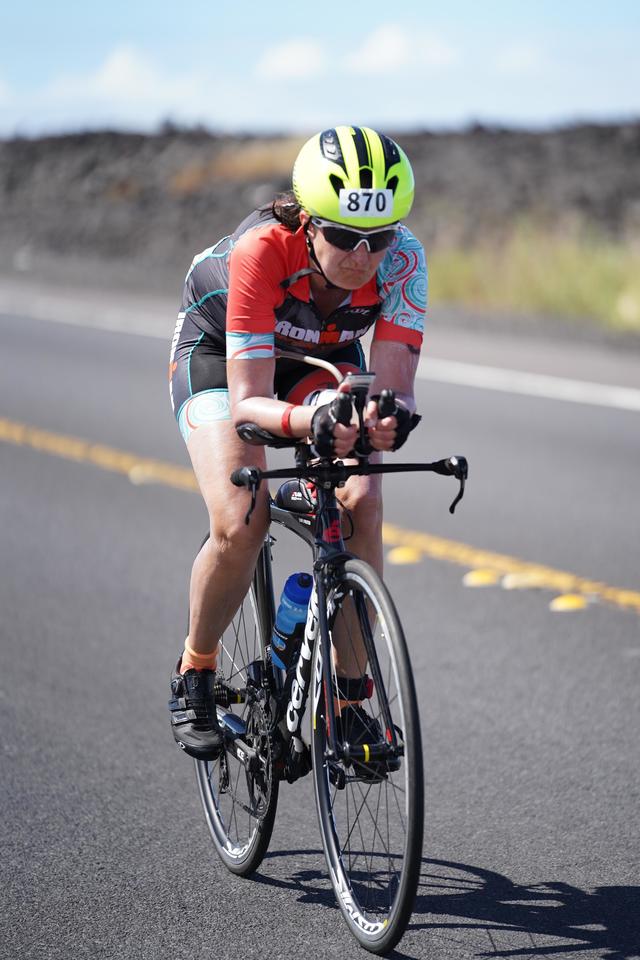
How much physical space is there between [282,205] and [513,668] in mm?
2665

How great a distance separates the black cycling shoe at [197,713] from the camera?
443 cm

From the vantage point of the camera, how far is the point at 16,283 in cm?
2059

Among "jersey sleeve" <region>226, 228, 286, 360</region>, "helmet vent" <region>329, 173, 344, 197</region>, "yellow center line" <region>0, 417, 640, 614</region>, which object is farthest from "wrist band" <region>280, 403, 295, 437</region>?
"yellow center line" <region>0, 417, 640, 614</region>

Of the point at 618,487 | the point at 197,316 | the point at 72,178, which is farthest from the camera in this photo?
the point at 72,178

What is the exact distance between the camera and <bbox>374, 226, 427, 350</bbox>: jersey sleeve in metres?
4.14

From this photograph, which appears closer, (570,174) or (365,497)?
(365,497)

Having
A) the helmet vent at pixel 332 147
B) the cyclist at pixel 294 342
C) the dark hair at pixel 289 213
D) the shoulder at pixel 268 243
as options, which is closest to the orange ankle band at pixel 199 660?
the cyclist at pixel 294 342

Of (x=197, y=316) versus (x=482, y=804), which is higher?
(x=197, y=316)

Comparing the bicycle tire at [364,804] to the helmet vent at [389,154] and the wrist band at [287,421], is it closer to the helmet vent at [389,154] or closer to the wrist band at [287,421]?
the wrist band at [287,421]

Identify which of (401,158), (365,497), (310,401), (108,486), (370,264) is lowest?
(108,486)

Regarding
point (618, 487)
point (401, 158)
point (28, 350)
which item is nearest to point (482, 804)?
point (401, 158)

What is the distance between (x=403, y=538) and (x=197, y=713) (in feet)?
12.5

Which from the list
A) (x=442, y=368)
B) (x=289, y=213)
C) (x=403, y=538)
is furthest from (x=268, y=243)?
(x=442, y=368)

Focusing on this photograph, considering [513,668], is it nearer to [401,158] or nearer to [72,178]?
[401,158]
